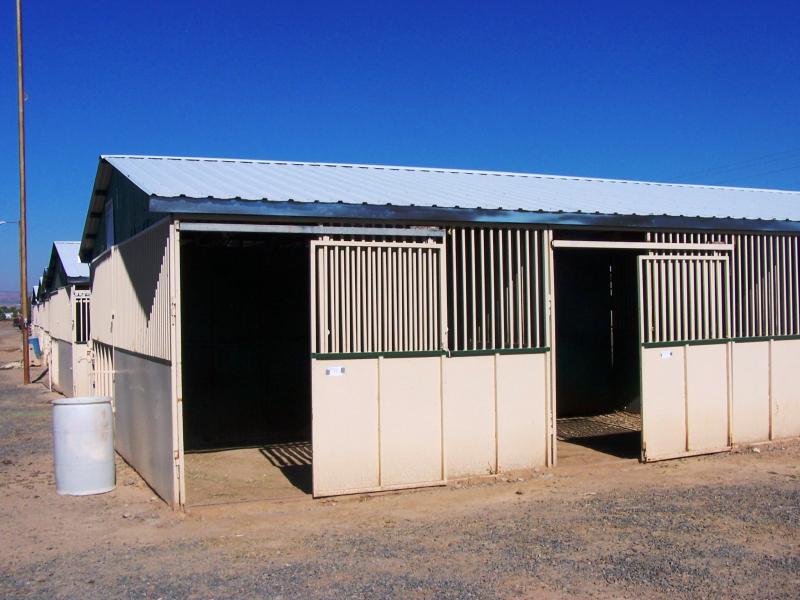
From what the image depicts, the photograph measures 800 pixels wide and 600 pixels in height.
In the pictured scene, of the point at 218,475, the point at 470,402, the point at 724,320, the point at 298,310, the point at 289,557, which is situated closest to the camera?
the point at 289,557

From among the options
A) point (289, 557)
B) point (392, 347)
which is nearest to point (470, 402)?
point (392, 347)

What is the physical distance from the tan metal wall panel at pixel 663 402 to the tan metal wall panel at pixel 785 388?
5.36ft

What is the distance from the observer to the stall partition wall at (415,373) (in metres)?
8.02

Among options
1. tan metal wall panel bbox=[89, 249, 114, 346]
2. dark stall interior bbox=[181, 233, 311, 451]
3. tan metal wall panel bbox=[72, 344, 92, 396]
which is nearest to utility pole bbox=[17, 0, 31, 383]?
tan metal wall panel bbox=[72, 344, 92, 396]

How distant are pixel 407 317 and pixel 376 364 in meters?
0.60

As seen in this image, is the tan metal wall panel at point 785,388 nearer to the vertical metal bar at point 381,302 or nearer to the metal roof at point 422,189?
the metal roof at point 422,189

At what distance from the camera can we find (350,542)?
6539 mm

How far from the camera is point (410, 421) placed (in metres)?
8.31

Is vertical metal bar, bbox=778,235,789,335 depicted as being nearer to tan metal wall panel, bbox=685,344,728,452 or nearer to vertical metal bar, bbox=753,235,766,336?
vertical metal bar, bbox=753,235,766,336

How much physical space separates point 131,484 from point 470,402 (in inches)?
153

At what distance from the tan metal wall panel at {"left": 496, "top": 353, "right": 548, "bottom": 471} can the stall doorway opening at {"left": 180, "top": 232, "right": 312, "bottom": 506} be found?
3283 millimetres

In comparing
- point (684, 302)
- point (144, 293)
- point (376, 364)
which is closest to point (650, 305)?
point (684, 302)

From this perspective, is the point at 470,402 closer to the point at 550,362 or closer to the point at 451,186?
the point at 550,362

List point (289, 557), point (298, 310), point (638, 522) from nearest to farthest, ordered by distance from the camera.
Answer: point (289, 557), point (638, 522), point (298, 310)
